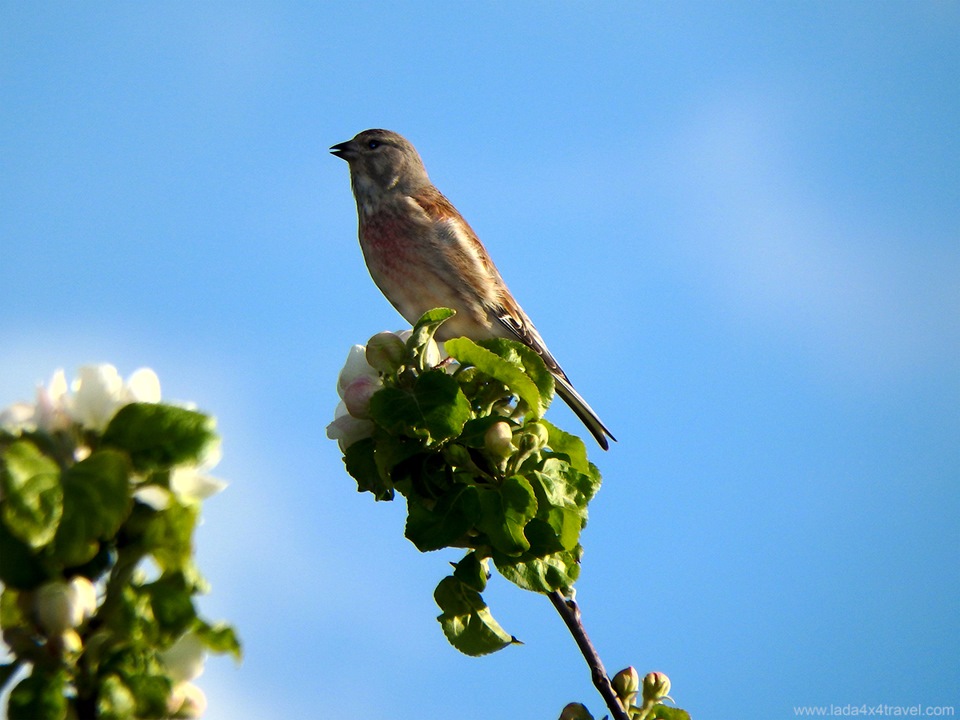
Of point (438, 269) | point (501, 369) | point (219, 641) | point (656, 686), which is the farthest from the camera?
point (438, 269)

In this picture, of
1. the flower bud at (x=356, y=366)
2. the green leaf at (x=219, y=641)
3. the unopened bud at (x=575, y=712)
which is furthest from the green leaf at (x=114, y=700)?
the unopened bud at (x=575, y=712)

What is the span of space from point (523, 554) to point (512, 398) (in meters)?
0.42

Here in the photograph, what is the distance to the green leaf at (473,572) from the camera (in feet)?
8.70

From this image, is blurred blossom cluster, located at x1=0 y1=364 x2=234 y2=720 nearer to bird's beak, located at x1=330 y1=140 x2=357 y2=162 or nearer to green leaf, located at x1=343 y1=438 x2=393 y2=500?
green leaf, located at x1=343 y1=438 x2=393 y2=500

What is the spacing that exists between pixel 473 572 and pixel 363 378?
0.55 m

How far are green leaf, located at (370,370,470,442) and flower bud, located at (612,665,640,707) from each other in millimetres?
834

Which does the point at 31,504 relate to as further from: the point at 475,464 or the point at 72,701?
the point at 475,464

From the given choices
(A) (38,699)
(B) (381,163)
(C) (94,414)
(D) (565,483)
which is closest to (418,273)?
(B) (381,163)

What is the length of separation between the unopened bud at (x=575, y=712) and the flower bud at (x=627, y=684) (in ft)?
0.50

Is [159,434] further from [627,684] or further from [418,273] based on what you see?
[418,273]

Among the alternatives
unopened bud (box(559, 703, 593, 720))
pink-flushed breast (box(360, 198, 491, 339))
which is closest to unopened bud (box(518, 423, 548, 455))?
unopened bud (box(559, 703, 593, 720))

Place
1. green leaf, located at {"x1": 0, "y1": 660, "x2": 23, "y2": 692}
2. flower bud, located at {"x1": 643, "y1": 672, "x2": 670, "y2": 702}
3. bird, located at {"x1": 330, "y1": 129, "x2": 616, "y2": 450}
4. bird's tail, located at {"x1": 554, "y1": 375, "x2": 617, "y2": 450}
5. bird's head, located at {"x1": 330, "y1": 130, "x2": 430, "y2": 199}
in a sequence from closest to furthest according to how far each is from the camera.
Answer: green leaf, located at {"x1": 0, "y1": 660, "x2": 23, "y2": 692}
flower bud, located at {"x1": 643, "y1": 672, "x2": 670, "y2": 702}
bird's tail, located at {"x1": 554, "y1": 375, "x2": 617, "y2": 450}
bird, located at {"x1": 330, "y1": 129, "x2": 616, "y2": 450}
bird's head, located at {"x1": 330, "y1": 130, "x2": 430, "y2": 199}

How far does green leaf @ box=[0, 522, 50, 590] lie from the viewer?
54.7 inches

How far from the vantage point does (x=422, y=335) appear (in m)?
2.66
